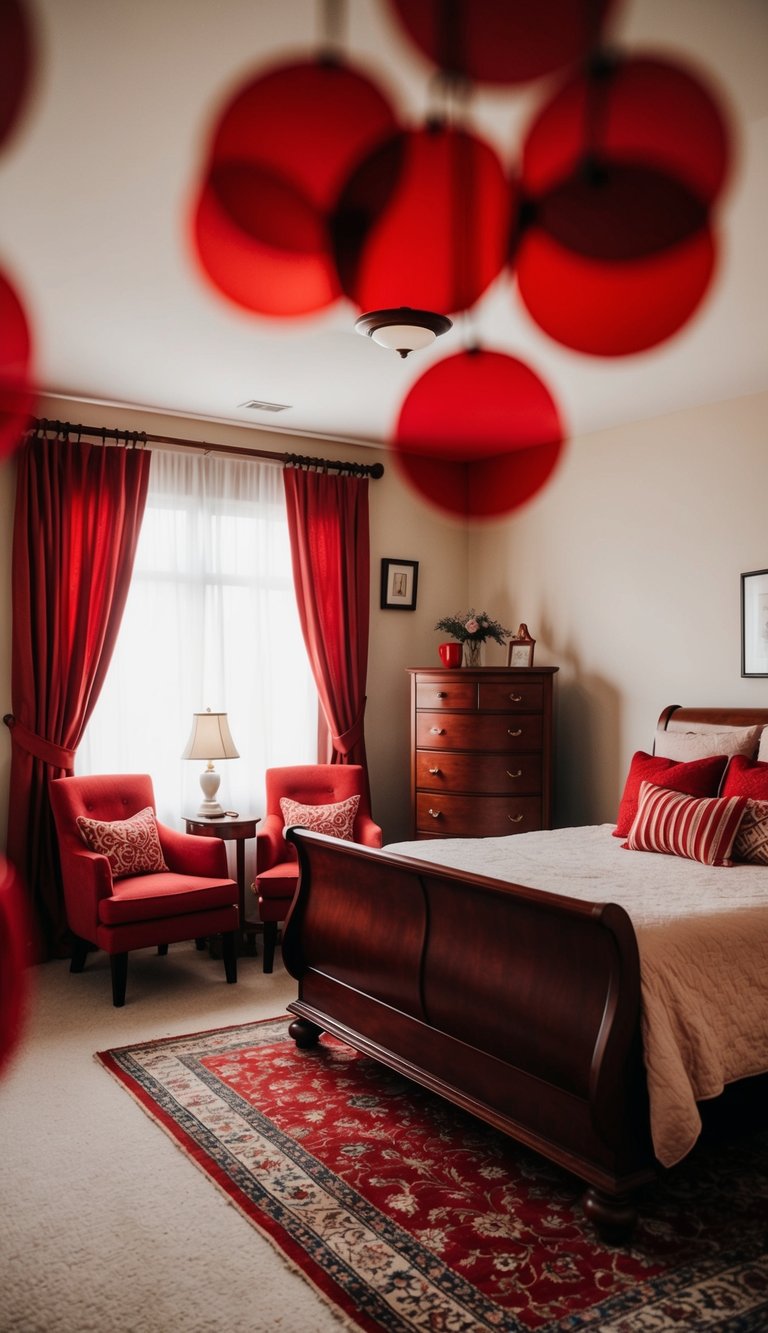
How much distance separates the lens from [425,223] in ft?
2.42

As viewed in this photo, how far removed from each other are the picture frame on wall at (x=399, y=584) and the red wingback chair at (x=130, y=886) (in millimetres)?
1918

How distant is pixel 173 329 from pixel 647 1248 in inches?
137

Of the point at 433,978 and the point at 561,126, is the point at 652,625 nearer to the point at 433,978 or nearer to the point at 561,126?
the point at 433,978

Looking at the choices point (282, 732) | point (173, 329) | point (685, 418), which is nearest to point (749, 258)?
point (685, 418)

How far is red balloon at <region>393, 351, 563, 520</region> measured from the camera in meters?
0.83

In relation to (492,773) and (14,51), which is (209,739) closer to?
(492,773)

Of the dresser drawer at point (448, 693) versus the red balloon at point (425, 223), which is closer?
the red balloon at point (425, 223)

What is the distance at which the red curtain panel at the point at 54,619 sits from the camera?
15.8 feet

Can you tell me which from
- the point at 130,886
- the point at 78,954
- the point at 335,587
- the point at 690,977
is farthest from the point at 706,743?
the point at 78,954

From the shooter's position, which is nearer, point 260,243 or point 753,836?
point 260,243

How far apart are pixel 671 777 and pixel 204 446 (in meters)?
2.96

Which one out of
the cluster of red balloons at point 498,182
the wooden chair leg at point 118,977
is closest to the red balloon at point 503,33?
the cluster of red balloons at point 498,182

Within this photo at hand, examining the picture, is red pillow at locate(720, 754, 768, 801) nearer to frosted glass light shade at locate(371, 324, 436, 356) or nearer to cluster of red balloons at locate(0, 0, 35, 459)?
frosted glass light shade at locate(371, 324, 436, 356)

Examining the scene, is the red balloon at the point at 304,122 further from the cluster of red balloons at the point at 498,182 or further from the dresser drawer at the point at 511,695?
the dresser drawer at the point at 511,695
